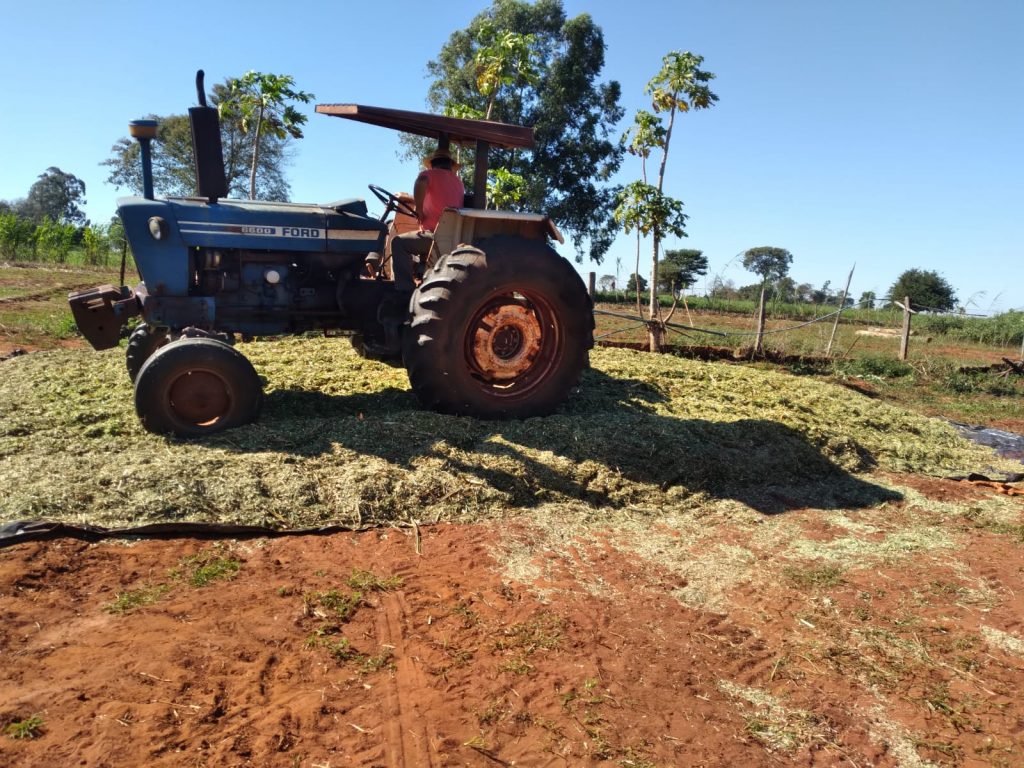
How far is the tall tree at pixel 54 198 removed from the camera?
57.7 metres

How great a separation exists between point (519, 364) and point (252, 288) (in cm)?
220

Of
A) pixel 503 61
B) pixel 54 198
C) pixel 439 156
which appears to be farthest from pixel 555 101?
pixel 54 198

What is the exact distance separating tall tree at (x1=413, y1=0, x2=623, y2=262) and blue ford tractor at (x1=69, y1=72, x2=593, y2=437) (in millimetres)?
21910

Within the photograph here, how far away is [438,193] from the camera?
6164 mm

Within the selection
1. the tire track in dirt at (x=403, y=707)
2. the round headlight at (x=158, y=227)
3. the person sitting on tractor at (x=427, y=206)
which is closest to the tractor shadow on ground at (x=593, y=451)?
the person sitting on tractor at (x=427, y=206)

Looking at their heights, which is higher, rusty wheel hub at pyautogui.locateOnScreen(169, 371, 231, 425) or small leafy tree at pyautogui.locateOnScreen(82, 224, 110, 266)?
small leafy tree at pyautogui.locateOnScreen(82, 224, 110, 266)

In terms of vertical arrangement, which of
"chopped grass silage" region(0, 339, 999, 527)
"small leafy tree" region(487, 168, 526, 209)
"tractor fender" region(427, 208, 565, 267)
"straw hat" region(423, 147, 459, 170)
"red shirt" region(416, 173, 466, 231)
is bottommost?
"chopped grass silage" region(0, 339, 999, 527)

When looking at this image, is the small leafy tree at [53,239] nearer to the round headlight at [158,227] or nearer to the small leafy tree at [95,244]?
the small leafy tree at [95,244]

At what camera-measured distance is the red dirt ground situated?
2.32m

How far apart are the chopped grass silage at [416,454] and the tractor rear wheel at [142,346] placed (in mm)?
195

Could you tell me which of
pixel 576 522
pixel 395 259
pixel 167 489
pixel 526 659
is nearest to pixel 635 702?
pixel 526 659

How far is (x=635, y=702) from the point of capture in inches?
103

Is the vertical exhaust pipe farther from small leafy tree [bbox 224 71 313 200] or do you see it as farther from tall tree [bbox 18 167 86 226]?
tall tree [bbox 18 167 86 226]

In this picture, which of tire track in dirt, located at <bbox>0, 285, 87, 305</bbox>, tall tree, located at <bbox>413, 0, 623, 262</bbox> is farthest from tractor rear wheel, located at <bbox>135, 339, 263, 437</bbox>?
tall tree, located at <bbox>413, 0, 623, 262</bbox>
